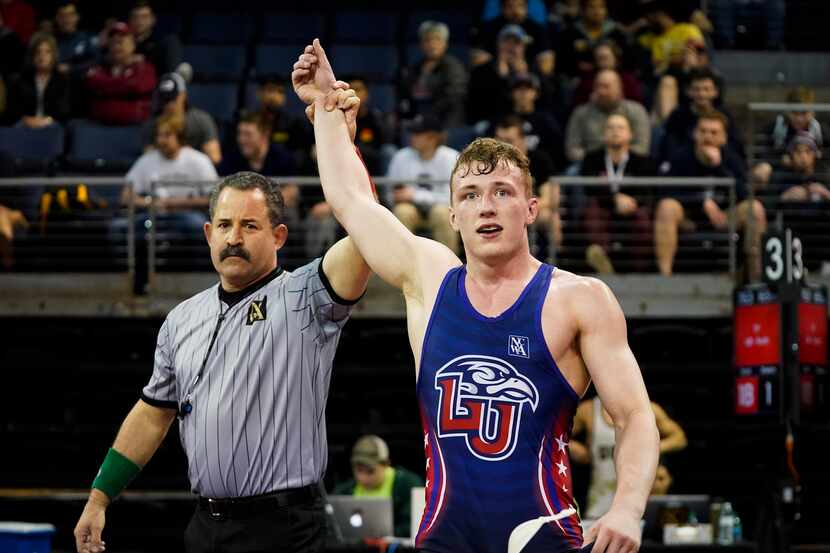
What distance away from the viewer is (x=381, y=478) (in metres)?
8.70

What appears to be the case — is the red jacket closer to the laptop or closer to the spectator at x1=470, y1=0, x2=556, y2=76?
the spectator at x1=470, y1=0, x2=556, y2=76

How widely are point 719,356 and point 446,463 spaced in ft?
24.8

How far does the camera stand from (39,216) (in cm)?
1038

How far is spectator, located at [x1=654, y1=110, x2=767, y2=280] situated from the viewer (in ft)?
32.5

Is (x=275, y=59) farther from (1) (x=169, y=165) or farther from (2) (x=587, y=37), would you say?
(1) (x=169, y=165)

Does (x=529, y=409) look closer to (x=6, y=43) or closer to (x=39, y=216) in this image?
(x=39, y=216)

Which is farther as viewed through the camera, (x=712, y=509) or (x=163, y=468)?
(x=163, y=468)

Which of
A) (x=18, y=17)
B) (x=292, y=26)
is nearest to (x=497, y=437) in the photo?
(x=18, y=17)

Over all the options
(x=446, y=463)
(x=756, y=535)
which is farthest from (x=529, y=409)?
(x=756, y=535)

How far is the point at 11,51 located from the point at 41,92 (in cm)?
118

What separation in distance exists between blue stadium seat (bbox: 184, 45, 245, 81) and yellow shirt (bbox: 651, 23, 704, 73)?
3.59m

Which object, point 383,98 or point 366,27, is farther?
point 366,27

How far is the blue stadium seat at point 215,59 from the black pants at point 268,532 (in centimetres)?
877

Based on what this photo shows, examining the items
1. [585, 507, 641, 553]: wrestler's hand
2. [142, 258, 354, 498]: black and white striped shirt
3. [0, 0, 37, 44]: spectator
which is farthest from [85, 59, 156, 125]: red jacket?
[585, 507, 641, 553]: wrestler's hand
